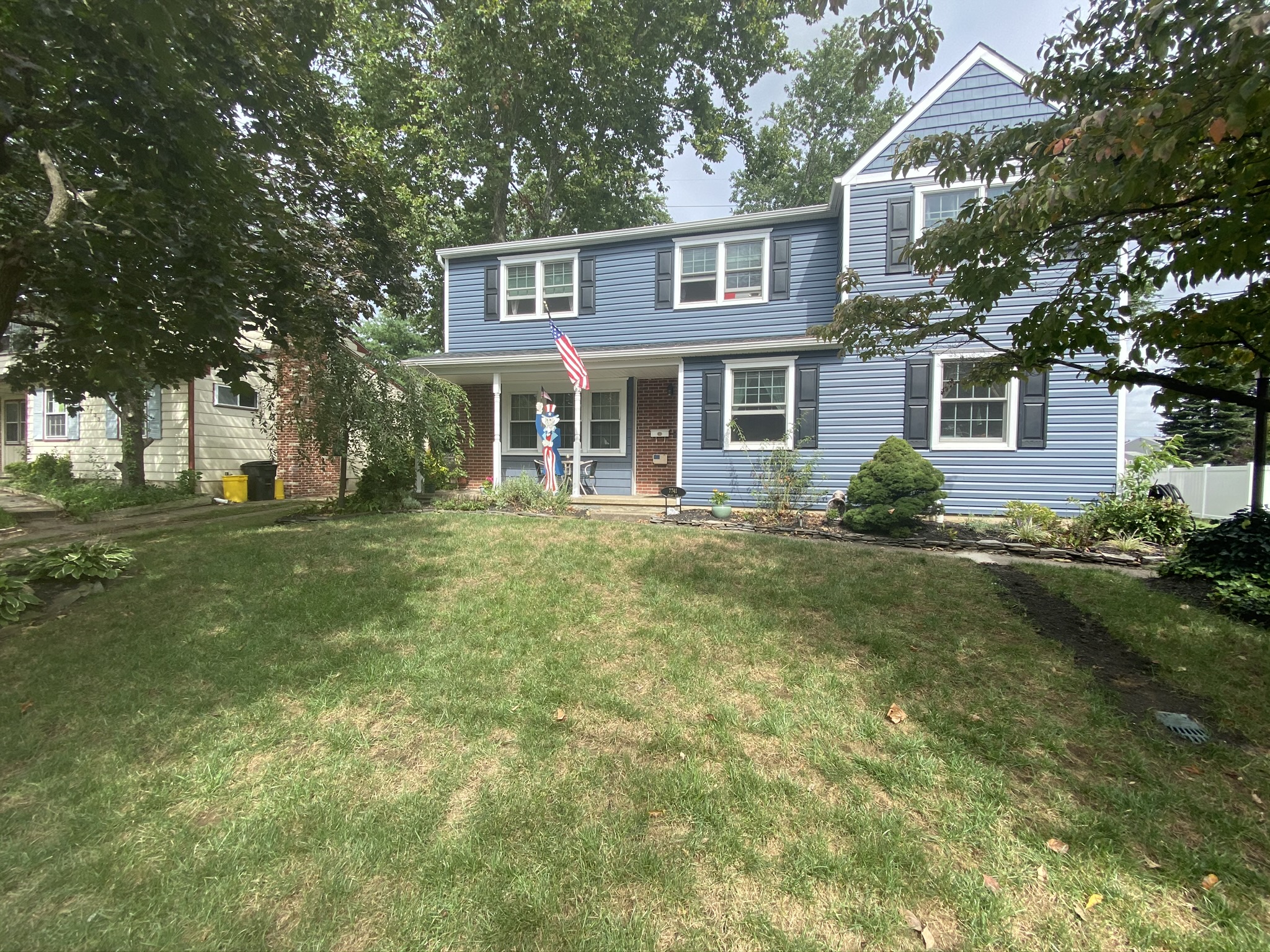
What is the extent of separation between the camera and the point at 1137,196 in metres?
2.60

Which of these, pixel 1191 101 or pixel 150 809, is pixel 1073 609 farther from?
pixel 150 809

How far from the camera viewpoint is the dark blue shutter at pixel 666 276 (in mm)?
11766

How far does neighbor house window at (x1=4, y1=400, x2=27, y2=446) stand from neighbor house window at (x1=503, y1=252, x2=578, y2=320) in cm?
1682

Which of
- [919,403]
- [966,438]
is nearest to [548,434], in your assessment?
[919,403]

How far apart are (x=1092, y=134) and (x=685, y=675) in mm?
3712

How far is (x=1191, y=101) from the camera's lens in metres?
2.42

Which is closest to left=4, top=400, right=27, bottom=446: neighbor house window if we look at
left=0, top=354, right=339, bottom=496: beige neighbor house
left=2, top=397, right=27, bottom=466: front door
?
left=2, top=397, right=27, bottom=466: front door

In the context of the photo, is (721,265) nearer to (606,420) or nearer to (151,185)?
(606,420)

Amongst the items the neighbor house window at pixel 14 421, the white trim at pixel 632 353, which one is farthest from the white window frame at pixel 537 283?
the neighbor house window at pixel 14 421

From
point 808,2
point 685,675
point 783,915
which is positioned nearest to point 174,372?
point 685,675

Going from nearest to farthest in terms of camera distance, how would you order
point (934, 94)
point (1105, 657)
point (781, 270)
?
1. point (1105, 657)
2. point (934, 94)
3. point (781, 270)

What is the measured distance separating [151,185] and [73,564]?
3.66 m

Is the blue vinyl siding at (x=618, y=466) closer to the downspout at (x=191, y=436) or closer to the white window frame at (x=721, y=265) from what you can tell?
the white window frame at (x=721, y=265)

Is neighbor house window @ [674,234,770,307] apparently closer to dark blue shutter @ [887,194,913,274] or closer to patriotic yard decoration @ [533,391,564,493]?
dark blue shutter @ [887,194,913,274]
